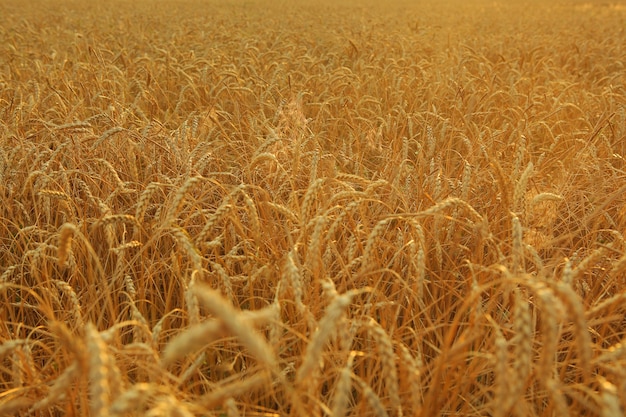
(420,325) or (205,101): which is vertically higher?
(205,101)

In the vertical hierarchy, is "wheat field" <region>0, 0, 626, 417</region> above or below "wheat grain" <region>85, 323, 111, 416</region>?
below

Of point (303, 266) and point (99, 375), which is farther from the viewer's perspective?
point (303, 266)

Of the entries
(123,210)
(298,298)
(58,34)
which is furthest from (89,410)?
(58,34)

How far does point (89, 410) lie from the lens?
3.70 ft

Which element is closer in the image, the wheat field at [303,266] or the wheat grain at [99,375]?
the wheat grain at [99,375]

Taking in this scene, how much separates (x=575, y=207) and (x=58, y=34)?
7.41 m

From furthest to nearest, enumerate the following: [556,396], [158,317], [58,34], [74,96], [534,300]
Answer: [58,34] → [74,96] → [158,317] → [534,300] → [556,396]

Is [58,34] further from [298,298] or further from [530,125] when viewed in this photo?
[298,298]

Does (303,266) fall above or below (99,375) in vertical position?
below

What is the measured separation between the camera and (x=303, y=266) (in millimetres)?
1383

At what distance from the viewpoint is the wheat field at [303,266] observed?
0.89 meters

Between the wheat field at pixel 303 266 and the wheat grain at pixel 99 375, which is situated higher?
the wheat grain at pixel 99 375

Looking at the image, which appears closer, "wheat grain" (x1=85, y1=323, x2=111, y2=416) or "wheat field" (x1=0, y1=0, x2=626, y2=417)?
"wheat grain" (x1=85, y1=323, x2=111, y2=416)

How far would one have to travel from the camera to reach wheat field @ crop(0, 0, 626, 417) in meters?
0.89
